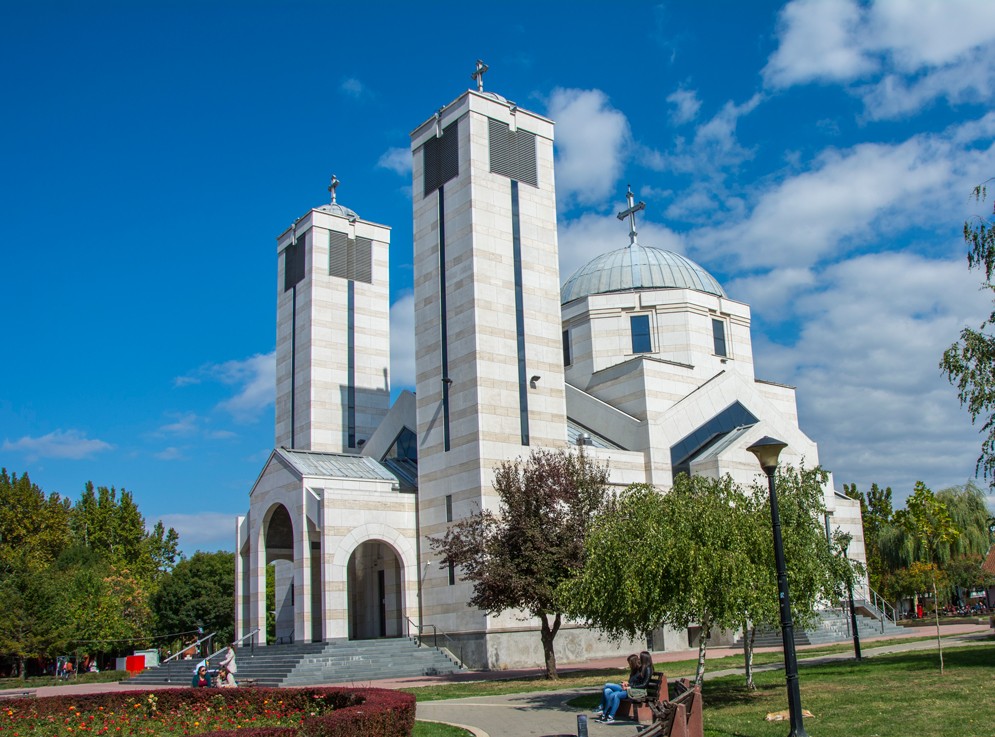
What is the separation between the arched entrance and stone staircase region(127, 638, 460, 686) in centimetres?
445

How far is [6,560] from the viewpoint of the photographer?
54469 mm

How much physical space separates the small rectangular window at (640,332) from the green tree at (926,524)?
1456 cm

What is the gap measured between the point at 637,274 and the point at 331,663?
27.0m

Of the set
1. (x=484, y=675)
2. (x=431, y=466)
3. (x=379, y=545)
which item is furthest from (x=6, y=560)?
(x=484, y=675)

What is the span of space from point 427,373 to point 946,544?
32.1m

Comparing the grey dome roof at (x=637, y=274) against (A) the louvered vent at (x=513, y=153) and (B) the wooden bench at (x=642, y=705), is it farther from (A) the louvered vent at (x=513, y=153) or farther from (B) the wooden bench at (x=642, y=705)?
(B) the wooden bench at (x=642, y=705)

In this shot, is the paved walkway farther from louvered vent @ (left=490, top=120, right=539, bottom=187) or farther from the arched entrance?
louvered vent @ (left=490, top=120, right=539, bottom=187)

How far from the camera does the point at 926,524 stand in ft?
147

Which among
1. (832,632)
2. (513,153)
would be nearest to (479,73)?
(513,153)

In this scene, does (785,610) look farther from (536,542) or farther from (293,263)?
(293,263)

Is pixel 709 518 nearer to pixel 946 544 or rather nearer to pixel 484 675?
pixel 484 675

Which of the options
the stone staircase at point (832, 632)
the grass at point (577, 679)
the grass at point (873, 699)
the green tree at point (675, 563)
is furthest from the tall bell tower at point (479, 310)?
the green tree at point (675, 563)

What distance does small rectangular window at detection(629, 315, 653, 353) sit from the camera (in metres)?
46.2

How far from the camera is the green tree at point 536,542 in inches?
1038
